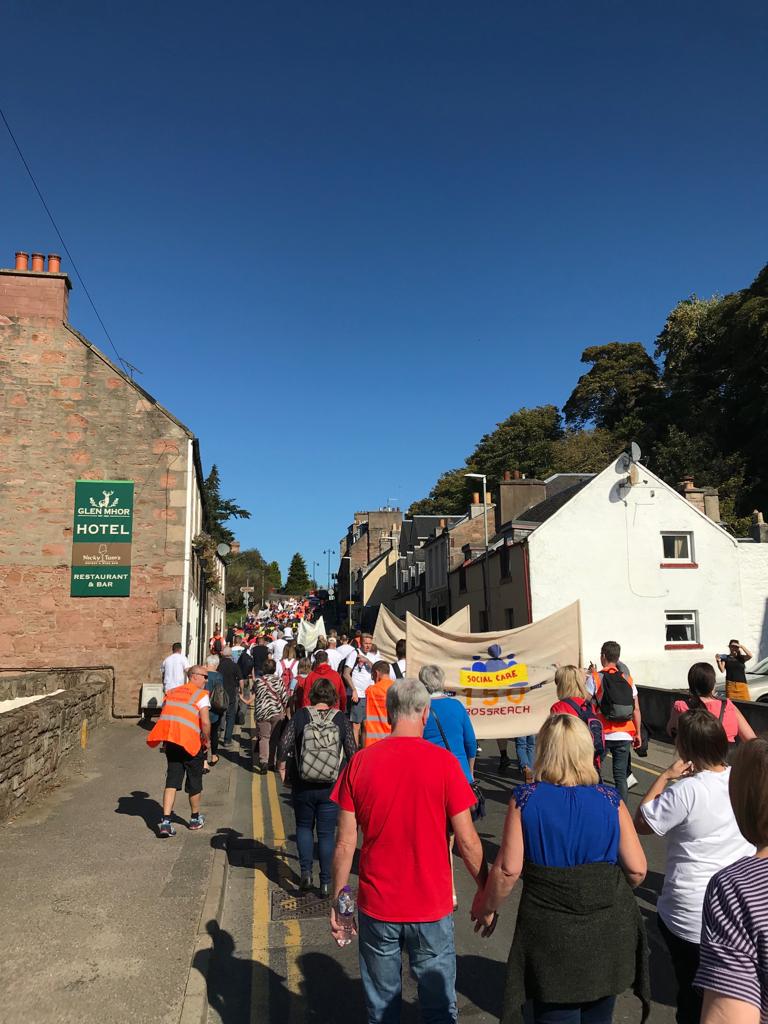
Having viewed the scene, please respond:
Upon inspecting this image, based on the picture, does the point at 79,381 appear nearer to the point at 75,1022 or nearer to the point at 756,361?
the point at 75,1022

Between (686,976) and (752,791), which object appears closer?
(752,791)

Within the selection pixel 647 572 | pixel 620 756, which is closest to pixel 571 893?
pixel 620 756

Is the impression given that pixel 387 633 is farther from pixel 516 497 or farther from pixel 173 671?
pixel 516 497

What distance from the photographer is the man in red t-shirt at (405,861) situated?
11.4 ft

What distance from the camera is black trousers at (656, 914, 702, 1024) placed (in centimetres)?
363

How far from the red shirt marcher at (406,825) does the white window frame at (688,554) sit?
24.8 metres

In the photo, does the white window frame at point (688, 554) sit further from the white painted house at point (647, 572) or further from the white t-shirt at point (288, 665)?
the white t-shirt at point (288, 665)

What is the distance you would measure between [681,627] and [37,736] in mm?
22526

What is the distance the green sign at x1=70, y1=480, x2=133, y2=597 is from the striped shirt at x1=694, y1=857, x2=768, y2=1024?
18.8 m

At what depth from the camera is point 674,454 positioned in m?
45.4

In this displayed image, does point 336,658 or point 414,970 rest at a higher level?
point 336,658

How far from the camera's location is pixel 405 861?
3.54m

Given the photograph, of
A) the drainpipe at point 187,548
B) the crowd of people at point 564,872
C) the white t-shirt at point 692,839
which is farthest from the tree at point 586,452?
the crowd of people at point 564,872

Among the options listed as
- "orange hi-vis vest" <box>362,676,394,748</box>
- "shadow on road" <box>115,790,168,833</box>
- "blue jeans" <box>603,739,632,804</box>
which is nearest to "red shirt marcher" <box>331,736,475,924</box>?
"orange hi-vis vest" <box>362,676,394,748</box>
